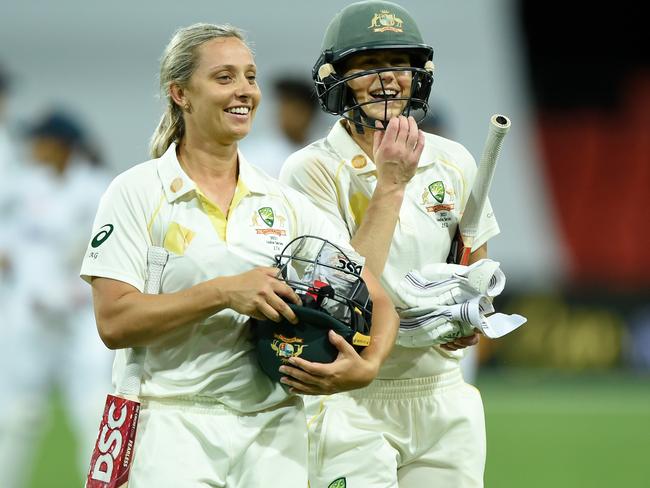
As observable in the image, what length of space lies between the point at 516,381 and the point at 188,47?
855cm

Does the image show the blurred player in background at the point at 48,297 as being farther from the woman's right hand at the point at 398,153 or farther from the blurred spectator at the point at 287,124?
the woman's right hand at the point at 398,153

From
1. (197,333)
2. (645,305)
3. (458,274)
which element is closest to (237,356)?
(197,333)

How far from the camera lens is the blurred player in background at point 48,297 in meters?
6.64

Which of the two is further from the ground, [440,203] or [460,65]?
[460,65]

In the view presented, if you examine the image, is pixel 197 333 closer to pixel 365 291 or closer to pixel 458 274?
pixel 365 291

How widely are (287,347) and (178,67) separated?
86cm

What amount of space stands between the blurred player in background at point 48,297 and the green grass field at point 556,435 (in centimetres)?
65

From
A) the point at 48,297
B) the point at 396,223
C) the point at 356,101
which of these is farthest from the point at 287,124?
the point at 396,223

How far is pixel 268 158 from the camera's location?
702 cm

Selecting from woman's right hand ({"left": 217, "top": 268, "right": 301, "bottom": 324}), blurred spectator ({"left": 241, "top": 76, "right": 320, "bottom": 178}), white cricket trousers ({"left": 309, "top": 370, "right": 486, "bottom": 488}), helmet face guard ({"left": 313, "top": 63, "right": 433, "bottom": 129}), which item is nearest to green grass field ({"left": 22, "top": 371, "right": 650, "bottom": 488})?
blurred spectator ({"left": 241, "top": 76, "right": 320, "bottom": 178})

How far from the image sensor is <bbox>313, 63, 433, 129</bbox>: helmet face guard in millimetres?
3551

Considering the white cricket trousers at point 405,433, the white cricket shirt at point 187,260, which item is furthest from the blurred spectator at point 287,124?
the white cricket shirt at point 187,260

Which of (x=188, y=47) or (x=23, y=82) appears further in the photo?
(x=23, y=82)

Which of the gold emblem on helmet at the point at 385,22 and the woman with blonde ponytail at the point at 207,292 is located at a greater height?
the gold emblem on helmet at the point at 385,22
